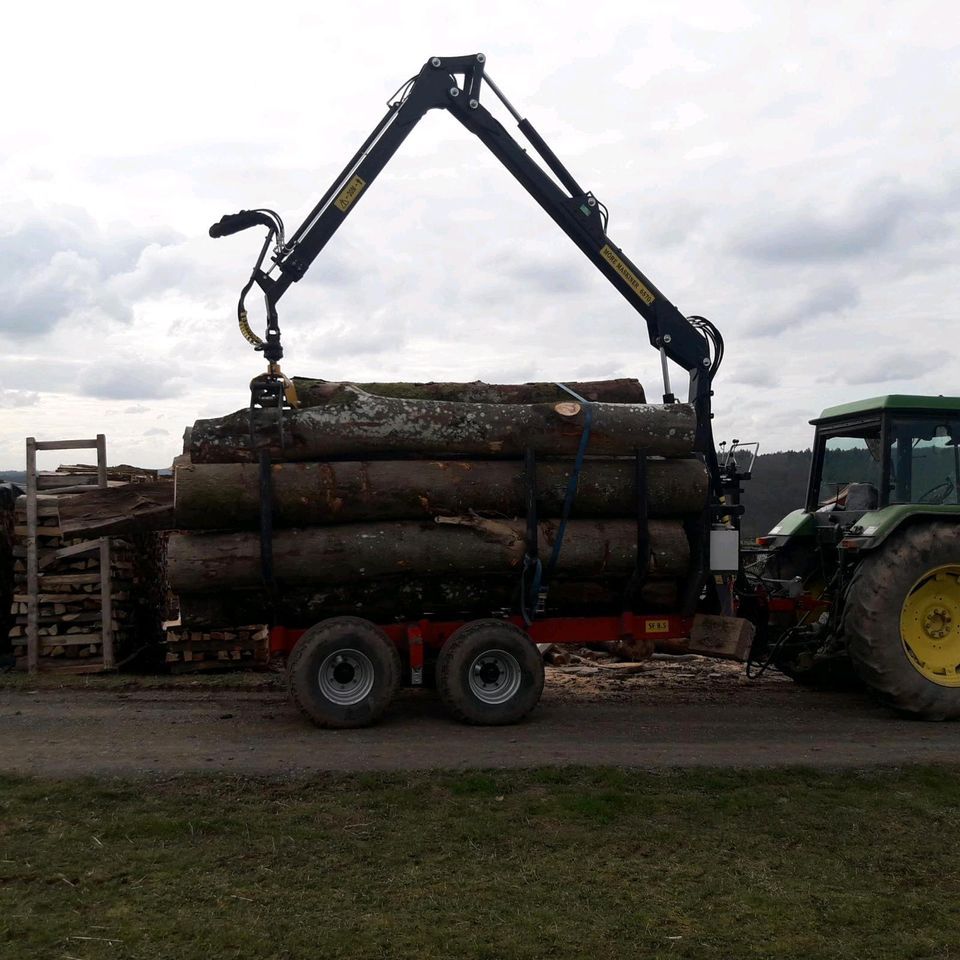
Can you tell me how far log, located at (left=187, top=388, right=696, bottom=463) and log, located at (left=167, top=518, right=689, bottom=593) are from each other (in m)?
0.71

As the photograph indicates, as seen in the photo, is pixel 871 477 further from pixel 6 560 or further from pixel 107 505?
pixel 6 560

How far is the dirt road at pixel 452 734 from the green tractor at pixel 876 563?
51cm

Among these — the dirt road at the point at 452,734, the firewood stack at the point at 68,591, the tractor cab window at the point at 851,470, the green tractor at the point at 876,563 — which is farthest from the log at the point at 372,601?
the firewood stack at the point at 68,591

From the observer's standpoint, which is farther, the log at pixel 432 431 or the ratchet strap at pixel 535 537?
the ratchet strap at pixel 535 537

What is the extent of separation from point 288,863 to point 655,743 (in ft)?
12.5

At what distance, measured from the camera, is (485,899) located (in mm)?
5191

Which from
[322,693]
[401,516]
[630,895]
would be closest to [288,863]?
[630,895]

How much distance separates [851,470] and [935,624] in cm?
198

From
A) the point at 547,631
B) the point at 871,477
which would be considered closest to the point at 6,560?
the point at 547,631

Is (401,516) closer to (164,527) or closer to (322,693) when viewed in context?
(322,693)

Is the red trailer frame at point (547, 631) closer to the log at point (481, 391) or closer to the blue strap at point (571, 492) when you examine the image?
the blue strap at point (571, 492)

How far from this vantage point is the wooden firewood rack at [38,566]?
496 inches

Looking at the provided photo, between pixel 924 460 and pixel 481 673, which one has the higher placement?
pixel 924 460

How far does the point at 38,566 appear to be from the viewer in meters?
12.8
